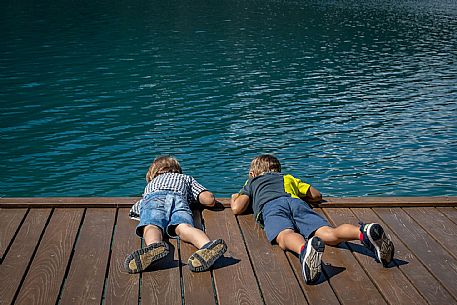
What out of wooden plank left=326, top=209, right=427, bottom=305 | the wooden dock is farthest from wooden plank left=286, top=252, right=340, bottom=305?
wooden plank left=326, top=209, right=427, bottom=305

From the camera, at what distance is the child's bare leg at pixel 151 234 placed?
4.59 metres

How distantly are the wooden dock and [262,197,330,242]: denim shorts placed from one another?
149mm

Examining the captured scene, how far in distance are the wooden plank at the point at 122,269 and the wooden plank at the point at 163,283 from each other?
6cm

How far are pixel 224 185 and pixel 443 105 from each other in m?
6.87

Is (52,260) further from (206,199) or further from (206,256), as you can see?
(206,199)

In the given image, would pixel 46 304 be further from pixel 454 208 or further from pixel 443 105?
pixel 443 105

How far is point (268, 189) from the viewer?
5.23m

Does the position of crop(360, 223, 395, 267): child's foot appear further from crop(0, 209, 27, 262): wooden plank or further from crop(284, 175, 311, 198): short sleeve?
crop(0, 209, 27, 262): wooden plank

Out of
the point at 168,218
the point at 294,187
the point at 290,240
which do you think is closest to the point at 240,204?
the point at 294,187

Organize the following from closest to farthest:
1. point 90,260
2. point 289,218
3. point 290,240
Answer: point 90,260
point 290,240
point 289,218

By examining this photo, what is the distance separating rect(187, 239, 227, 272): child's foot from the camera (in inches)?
169

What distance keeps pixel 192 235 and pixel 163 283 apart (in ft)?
1.99

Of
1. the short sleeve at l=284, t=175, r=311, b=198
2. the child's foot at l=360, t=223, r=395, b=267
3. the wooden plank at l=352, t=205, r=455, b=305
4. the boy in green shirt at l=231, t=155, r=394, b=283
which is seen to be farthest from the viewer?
the short sleeve at l=284, t=175, r=311, b=198

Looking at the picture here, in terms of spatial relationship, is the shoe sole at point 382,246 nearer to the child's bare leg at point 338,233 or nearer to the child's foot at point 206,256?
the child's bare leg at point 338,233
